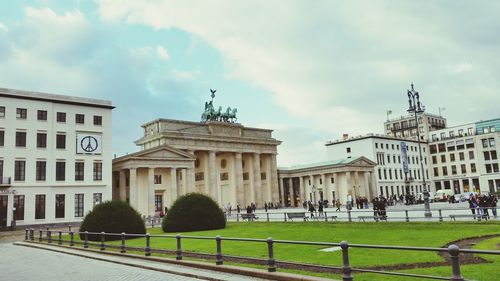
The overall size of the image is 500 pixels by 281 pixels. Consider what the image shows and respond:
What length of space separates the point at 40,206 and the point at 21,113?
1105 centimetres

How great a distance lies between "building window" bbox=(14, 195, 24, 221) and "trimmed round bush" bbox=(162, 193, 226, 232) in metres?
23.7

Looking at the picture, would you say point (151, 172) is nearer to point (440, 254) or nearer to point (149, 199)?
point (149, 199)

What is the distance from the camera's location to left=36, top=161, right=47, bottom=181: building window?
49.6 m

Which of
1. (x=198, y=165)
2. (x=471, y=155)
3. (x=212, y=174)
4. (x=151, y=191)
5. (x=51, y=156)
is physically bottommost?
(x=151, y=191)

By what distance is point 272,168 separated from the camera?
91375mm

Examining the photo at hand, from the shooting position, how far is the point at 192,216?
108 ft

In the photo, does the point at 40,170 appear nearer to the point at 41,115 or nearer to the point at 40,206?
the point at 40,206

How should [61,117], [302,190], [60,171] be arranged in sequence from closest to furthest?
[60,171] → [61,117] → [302,190]

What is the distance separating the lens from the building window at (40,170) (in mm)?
49625

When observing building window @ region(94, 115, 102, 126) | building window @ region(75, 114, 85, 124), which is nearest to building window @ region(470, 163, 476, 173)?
building window @ region(94, 115, 102, 126)

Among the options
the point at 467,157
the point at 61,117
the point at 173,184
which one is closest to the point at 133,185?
the point at 173,184

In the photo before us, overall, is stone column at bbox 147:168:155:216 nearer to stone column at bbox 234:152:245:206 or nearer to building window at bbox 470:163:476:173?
stone column at bbox 234:152:245:206

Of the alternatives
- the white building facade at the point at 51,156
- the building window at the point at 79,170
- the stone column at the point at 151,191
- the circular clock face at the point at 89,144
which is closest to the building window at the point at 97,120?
the white building facade at the point at 51,156

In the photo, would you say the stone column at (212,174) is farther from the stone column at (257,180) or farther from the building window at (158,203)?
the building window at (158,203)
